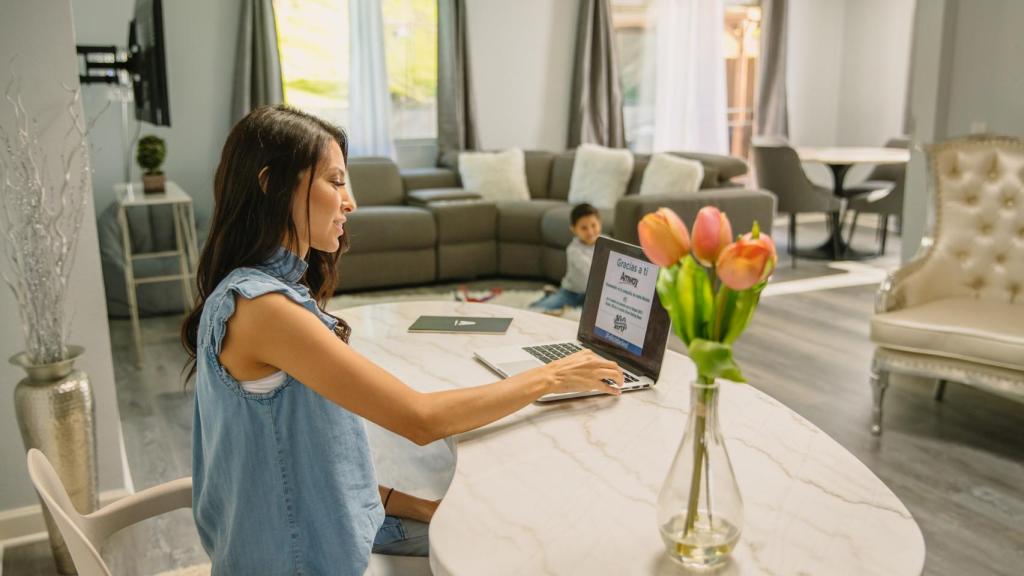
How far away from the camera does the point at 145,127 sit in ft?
19.4

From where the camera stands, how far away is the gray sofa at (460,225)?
18.2 feet

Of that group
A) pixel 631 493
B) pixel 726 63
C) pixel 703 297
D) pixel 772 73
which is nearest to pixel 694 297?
pixel 703 297

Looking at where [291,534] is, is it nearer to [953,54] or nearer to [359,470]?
[359,470]

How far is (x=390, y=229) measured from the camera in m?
5.70

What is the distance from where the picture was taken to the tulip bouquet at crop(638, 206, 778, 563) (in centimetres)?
98

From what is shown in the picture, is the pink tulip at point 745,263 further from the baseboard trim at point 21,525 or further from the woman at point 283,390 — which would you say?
the baseboard trim at point 21,525

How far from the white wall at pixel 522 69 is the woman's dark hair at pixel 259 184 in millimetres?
5880

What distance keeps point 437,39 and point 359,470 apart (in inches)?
237

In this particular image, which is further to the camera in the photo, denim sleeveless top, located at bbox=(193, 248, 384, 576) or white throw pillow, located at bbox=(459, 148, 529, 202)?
white throw pillow, located at bbox=(459, 148, 529, 202)

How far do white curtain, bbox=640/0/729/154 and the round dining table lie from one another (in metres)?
1.22

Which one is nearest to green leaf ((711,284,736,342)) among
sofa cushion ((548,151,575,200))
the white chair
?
the white chair

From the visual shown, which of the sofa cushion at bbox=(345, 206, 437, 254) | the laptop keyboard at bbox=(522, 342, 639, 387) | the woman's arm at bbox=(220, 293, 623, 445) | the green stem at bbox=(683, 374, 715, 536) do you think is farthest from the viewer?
the sofa cushion at bbox=(345, 206, 437, 254)

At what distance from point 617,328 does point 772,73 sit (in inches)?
282

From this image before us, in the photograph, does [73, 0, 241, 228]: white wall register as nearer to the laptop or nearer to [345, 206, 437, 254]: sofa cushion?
[345, 206, 437, 254]: sofa cushion
